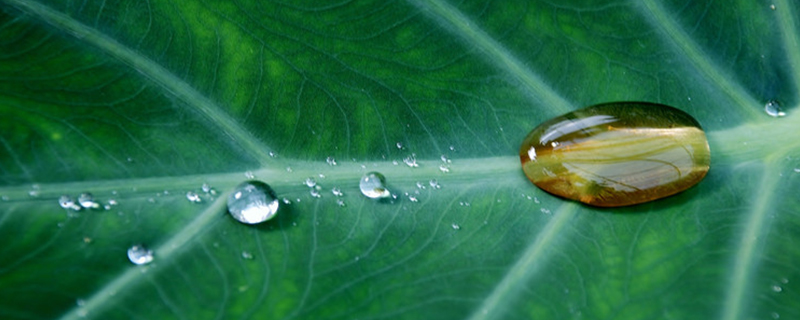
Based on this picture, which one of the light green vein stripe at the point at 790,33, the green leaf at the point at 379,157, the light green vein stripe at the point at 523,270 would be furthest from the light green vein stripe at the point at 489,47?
the light green vein stripe at the point at 790,33

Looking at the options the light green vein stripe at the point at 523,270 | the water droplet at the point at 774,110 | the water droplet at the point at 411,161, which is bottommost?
the light green vein stripe at the point at 523,270

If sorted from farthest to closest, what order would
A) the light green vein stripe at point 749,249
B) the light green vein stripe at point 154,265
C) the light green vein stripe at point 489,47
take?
the light green vein stripe at point 489,47 < the light green vein stripe at point 749,249 < the light green vein stripe at point 154,265

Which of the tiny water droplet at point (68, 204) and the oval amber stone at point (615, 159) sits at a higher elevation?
the oval amber stone at point (615, 159)

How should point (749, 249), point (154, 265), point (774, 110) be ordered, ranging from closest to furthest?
point (154, 265), point (749, 249), point (774, 110)

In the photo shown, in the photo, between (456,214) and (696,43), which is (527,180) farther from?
(696,43)

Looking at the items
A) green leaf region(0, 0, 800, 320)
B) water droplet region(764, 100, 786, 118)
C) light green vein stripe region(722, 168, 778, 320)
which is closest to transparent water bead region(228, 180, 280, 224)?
green leaf region(0, 0, 800, 320)

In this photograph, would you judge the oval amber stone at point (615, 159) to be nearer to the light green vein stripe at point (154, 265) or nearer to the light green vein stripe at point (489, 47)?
the light green vein stripe at point (489, 47)

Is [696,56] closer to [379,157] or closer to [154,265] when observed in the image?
[379,157]

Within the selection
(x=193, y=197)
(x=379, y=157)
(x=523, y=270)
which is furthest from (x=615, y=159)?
(x=193, y=197)
